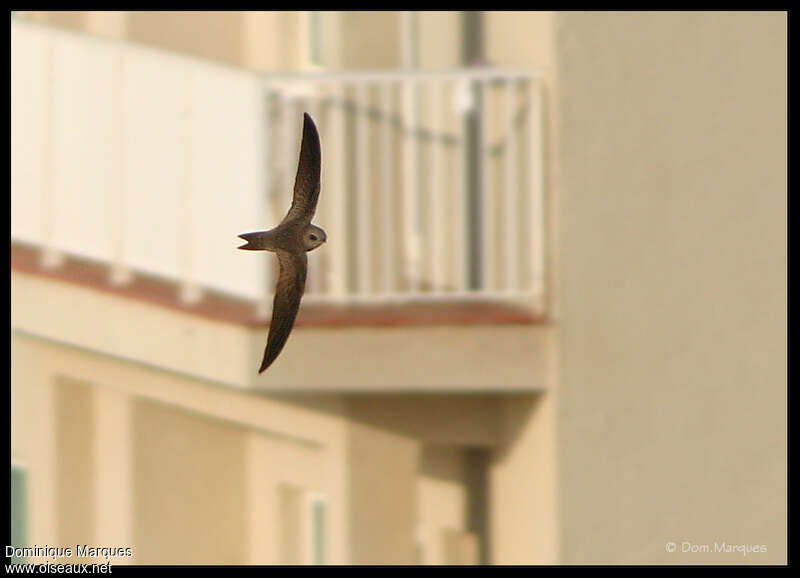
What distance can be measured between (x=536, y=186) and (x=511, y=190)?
8 cm

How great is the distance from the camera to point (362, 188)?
212 inches

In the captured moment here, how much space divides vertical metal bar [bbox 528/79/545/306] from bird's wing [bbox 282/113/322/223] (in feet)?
7.86

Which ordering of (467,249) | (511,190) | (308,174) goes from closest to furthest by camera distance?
(308,174)
(511,190)
(467,249)

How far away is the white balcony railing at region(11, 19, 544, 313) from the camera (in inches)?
209

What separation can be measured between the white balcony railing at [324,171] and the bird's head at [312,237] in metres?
2.29

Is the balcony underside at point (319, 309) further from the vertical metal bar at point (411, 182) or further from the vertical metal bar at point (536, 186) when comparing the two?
the vertical metal bar at point (411, 182)

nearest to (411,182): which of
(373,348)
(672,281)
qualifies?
(373,348)

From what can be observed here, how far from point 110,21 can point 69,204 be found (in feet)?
2.28

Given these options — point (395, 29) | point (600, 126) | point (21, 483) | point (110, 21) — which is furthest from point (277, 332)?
point (21, 483)

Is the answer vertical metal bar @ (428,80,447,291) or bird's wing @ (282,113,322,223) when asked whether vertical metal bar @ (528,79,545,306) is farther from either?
bird's wing @ (282,113,322,223)

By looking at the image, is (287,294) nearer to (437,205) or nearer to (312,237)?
(312,237)

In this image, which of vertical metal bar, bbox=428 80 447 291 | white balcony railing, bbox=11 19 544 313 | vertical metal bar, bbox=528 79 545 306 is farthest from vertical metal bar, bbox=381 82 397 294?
vertical metal bar, bbox=528 79 545 306

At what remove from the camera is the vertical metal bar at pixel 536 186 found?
5250 mm

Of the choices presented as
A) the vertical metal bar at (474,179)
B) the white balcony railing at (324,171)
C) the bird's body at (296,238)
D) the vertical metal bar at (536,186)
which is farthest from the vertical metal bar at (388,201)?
the bird's body at (296,238)
